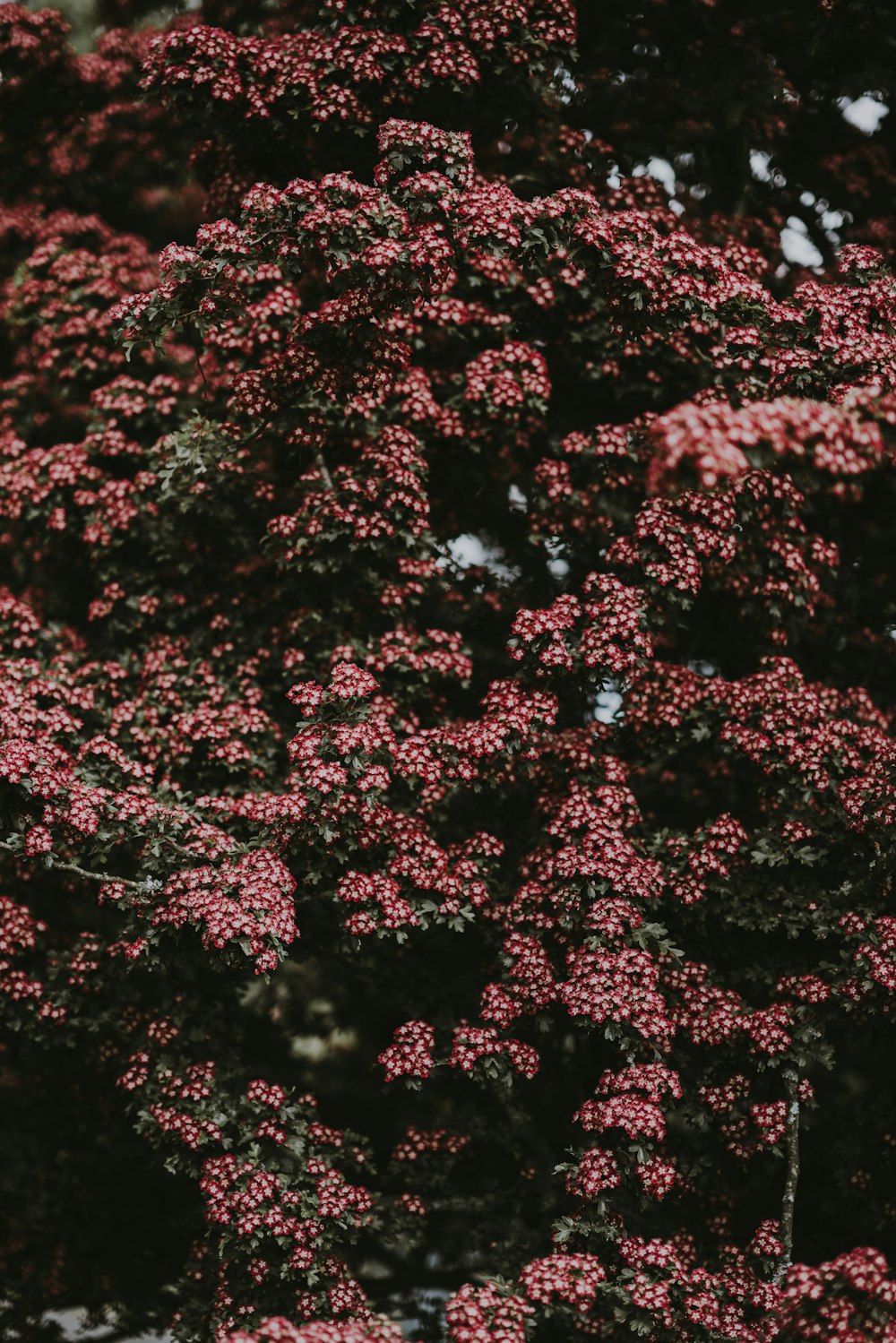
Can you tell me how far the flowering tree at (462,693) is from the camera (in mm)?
7355

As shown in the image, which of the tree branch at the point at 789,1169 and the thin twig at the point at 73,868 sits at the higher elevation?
the thin twig at the point at 73,868

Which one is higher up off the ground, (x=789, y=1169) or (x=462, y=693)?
(x=462, y=693)

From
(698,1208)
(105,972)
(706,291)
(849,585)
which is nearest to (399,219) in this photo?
(706,291)

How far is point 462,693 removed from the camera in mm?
9992

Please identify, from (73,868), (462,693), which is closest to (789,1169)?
(462,693)

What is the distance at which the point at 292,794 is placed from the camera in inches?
295

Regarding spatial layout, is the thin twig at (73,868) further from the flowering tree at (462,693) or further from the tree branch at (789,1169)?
the tree branch at (789,1169)

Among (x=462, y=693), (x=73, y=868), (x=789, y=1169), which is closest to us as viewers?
(x=73, y=868)

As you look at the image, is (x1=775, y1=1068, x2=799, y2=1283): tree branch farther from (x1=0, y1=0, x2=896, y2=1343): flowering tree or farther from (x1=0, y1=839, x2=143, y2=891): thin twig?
(x1=0, y1=839, x2=143, y2=891): thin twig

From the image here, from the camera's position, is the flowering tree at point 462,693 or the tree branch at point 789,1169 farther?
the flowering tree at point 462,693

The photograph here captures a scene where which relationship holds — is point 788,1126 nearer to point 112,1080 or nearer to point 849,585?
point 849,585

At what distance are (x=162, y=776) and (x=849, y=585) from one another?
22.4ft

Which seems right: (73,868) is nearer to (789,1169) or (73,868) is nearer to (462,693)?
(462,693)

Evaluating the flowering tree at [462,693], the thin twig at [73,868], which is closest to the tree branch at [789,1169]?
the flowering tree at [462,693]
